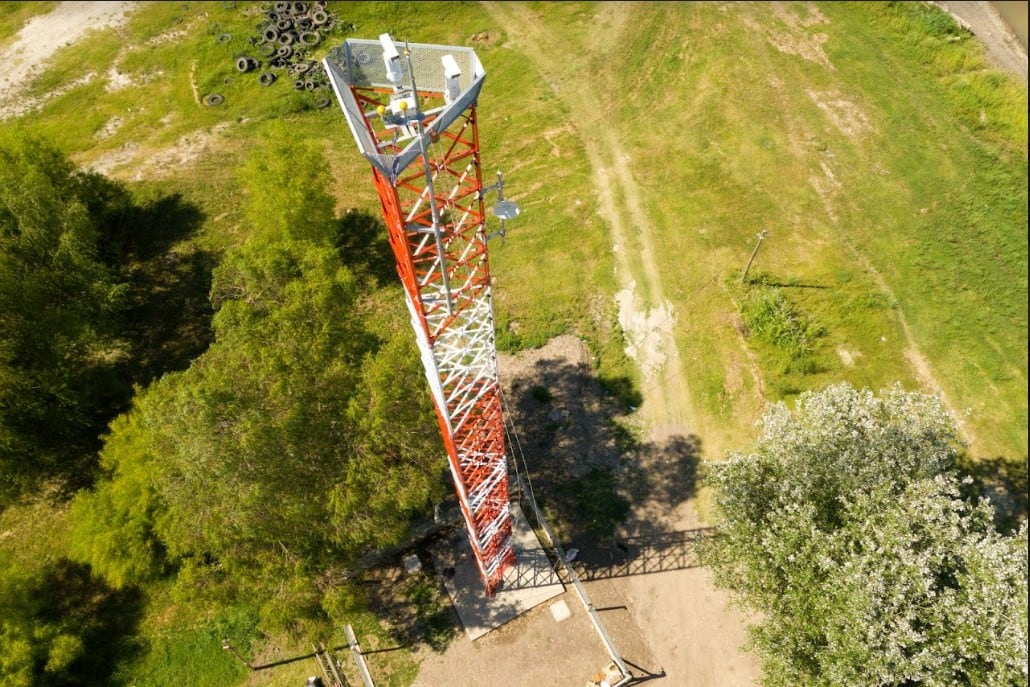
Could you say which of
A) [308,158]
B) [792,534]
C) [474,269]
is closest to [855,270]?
[792,534]

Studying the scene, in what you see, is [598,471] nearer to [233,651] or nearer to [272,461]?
[272,461]

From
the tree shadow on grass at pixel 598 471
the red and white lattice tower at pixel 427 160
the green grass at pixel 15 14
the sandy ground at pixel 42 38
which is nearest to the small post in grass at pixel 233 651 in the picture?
the tree shadow on grass at pixel 598 471

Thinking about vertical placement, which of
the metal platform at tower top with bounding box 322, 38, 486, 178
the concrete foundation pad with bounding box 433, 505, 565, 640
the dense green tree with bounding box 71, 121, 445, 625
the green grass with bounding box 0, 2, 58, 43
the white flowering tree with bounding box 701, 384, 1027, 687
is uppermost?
the green grass with bounding box 0, 2, 58, 43

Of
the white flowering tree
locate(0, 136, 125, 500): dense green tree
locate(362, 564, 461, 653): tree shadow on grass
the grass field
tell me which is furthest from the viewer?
the grass field

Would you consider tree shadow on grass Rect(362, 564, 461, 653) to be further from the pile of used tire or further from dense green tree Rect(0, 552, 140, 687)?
the pile of used tire

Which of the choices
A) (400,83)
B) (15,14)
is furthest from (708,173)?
(15,14)

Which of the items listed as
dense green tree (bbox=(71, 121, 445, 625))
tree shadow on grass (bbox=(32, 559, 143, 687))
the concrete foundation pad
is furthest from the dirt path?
tree shadow on grass (bbox=(32, 559, 143, 687))

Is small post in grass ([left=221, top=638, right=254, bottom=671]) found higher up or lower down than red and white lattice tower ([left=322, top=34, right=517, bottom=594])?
lower down
